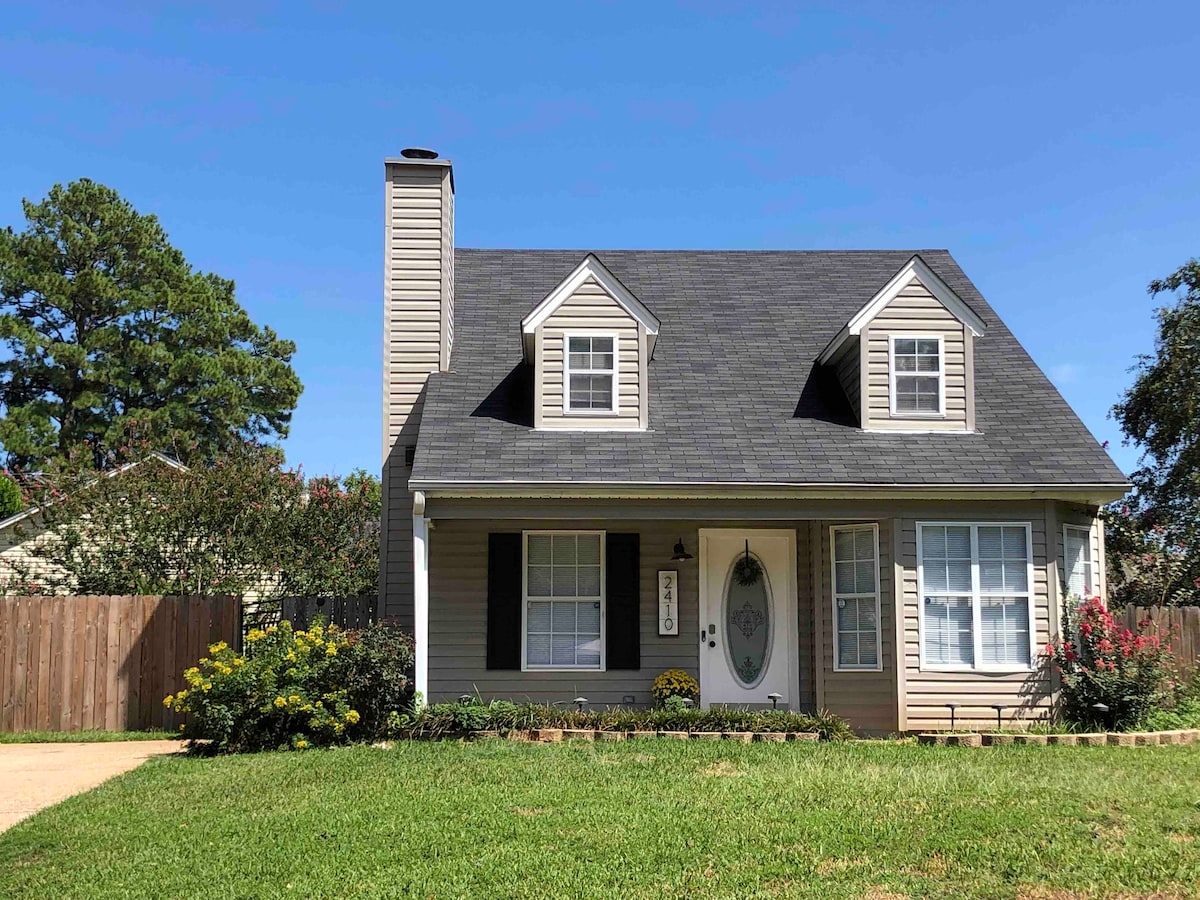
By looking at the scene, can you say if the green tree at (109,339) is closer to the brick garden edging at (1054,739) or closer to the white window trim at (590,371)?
the white window trim at (590,371)

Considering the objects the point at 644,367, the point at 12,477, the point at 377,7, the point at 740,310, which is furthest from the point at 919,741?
the point at 12,477

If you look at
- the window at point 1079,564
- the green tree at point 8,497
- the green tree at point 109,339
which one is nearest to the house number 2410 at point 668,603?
the window at point 1079,564

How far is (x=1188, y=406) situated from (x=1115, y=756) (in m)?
14.8

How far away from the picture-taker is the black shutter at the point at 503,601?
44.9ft

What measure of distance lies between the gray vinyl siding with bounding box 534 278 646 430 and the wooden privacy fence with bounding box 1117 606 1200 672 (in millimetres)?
7037

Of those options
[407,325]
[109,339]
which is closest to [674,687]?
[407,325]

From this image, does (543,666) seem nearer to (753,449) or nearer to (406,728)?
(406,728)

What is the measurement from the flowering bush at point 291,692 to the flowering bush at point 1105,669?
24.8 feet

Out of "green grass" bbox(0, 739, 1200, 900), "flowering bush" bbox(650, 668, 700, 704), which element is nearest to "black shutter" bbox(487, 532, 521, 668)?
Result: "flowering bush" bbox(650, 668, 700, 704)

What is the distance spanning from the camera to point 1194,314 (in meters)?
23.8

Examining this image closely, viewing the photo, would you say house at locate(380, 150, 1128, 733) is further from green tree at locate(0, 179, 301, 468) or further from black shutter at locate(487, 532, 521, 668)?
green tree at locate(0, 179, 301, 468)

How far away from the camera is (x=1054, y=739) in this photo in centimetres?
1192

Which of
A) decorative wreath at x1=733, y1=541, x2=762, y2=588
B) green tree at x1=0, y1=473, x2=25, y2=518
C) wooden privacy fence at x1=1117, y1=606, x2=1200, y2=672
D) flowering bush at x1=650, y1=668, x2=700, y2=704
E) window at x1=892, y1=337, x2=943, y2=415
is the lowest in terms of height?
flowering bush at x1=650, y1=668, x2=700, y2=704

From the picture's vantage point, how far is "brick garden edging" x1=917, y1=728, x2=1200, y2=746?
39.0 ft
